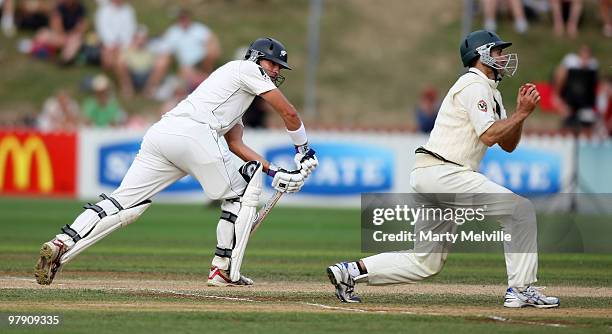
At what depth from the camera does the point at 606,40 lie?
29.5 meters

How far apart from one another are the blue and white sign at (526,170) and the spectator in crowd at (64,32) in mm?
10750

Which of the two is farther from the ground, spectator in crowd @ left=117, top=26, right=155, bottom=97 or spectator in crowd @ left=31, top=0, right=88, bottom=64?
spectator in crowd @ left=31, top=0, right=88, bottom=64

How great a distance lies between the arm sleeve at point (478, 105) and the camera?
9008 millimetres

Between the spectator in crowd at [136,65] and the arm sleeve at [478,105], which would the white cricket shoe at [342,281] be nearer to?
the arm sleeve at [478,105]

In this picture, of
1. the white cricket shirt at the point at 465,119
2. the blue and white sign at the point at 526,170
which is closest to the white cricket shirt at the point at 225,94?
the white cricket shirt at the point at 465,119

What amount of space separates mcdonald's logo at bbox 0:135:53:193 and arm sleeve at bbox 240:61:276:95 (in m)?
12.7

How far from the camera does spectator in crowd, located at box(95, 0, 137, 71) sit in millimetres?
26547

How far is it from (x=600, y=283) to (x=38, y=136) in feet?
44.5

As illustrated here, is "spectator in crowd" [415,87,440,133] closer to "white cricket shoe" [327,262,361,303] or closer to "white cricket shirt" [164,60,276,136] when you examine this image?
"white cricket shirt" [164,60,276,136]

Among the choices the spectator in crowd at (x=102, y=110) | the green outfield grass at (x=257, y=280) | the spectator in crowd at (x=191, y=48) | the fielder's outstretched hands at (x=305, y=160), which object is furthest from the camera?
the spectator in crowd at (x=191, y=48)

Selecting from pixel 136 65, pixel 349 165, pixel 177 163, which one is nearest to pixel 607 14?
pixel 349 165

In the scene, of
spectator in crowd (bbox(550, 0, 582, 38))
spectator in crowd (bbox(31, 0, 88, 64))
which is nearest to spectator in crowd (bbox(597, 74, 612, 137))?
spectator in crowd (bbox(550, 0, 582, 38))

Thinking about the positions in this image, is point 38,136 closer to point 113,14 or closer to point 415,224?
point 113,14

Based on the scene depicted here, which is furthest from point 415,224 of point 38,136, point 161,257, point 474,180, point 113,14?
point 113,14
